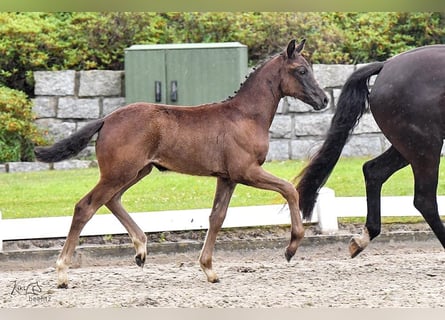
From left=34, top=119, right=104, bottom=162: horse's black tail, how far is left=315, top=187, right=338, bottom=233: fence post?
256 cm

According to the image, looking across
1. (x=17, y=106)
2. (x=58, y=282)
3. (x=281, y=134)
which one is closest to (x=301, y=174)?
(x=58, y=282)

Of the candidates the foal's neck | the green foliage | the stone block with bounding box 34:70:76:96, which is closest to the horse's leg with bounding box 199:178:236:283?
the foal's neck

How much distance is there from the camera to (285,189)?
6.72 meters

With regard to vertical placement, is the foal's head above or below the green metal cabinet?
above

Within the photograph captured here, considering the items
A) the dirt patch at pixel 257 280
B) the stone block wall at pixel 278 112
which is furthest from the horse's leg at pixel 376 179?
the stone block wall at pixel 278 112

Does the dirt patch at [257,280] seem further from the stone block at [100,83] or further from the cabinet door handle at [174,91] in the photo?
the stone block at [100,83]

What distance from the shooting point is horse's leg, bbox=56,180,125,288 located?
676cm

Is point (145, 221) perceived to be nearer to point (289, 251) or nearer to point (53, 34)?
point (289, 251)

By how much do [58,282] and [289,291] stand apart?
5.41ft

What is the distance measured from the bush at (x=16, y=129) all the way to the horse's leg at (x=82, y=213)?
5.02m

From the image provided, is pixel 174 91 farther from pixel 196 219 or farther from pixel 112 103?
pixel 196 219

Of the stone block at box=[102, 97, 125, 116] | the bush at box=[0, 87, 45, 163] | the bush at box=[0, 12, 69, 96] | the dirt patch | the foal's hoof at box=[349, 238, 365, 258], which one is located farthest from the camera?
the bush at box=[0, 12, 69, 96]

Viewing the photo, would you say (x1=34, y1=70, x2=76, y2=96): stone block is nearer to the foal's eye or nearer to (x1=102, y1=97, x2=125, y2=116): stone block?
(x1=102, y1=97, x2=125, y2=116): stone block

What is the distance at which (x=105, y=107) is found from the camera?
1209 cm
